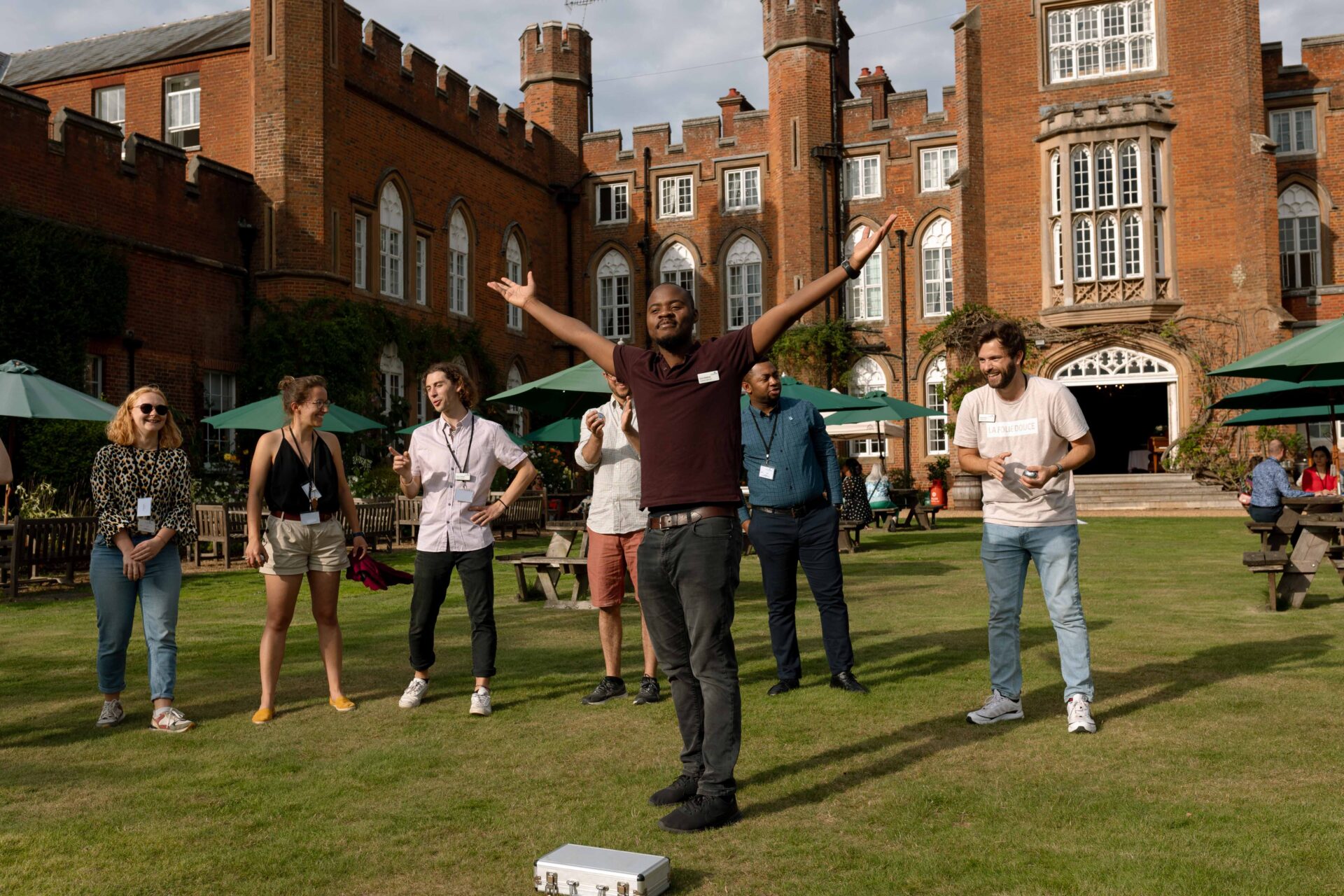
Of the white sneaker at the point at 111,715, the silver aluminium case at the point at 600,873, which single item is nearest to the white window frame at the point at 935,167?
the white sneaker at the point at 111,715

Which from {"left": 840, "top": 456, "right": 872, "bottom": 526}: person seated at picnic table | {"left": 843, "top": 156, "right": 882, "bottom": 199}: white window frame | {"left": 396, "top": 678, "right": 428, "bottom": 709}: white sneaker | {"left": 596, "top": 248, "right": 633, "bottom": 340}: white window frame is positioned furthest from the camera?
{"left": 596, "top": 248, "right": 633, "bottom": 340}: white window frame

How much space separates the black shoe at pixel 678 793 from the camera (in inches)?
170

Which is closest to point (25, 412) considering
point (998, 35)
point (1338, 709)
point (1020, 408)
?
point (1020, 408)

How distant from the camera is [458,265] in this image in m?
29.4

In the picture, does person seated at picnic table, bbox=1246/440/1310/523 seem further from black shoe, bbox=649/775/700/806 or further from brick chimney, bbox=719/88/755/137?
brick chimney, bbox=719/88/755/137

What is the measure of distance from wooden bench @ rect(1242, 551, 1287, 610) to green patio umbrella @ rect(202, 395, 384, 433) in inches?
414

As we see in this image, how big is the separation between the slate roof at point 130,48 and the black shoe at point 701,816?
23180 millimetres

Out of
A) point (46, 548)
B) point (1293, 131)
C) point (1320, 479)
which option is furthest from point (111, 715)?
point (1293, 131)

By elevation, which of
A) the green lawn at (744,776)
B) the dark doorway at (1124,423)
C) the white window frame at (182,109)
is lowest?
the green lawn at (744,776)

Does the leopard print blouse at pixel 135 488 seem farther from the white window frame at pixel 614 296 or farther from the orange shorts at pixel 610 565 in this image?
the white window frame at pixel 614 296

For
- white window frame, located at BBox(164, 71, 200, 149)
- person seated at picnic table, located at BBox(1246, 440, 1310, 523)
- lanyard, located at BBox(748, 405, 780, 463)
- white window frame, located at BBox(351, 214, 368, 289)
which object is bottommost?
person seated at picnic table, located at BBox(1246, 440, 1310, 523)

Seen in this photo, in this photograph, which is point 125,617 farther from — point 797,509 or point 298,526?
point 797,509

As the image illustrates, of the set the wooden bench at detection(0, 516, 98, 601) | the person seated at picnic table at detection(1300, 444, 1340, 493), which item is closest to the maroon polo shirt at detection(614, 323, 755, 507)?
the wooden bench at detection(0, 516, 98, 601)

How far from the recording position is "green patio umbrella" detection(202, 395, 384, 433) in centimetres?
1491
